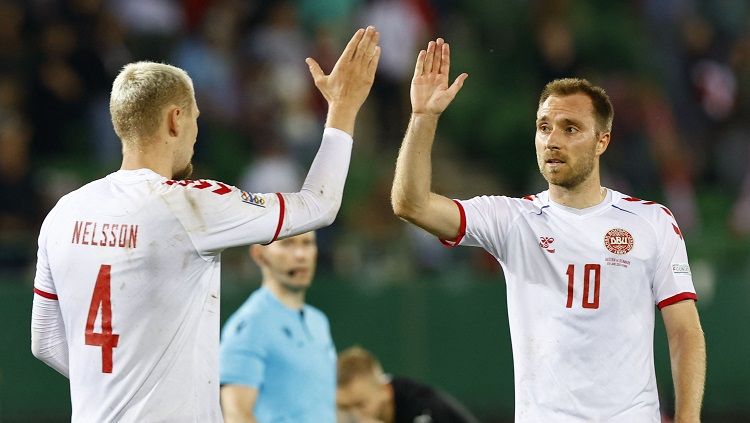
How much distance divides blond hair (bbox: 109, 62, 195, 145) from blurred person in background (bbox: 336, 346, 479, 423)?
355 cm

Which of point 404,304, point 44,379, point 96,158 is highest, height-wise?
point 96,158

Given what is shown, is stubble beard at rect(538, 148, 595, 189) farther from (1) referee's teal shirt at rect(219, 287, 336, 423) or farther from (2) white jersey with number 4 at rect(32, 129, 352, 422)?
(1) referee's teal shirt at rect(219, 287, 336, 423)

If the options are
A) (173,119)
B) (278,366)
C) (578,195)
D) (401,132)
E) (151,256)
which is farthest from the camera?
(401,132)

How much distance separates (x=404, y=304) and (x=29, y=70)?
4.21 metres

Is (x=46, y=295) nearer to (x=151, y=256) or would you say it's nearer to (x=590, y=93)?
(x=151, y=256)

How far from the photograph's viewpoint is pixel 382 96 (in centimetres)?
1339

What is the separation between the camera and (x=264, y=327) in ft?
21.2

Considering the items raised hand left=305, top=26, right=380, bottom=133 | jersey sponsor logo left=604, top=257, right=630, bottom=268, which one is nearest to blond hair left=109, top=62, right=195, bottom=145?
raised hand left=305, top=26, right=380, bottom=133

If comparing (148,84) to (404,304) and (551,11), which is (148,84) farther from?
(551,11)

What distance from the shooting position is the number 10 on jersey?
4871 millimetres

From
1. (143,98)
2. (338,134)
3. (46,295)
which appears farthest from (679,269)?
(46,295)

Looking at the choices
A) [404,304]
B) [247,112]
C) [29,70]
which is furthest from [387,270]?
[29,70]

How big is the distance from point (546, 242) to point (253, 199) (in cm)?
129

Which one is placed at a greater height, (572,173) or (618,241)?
(572,173)
